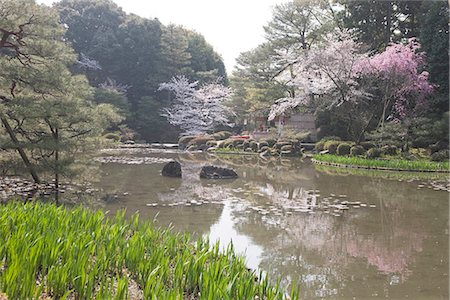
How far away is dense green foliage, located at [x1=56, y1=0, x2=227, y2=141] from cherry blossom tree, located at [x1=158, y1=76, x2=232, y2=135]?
1418mm

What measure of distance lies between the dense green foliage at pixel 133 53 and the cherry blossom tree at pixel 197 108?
4.65 ft

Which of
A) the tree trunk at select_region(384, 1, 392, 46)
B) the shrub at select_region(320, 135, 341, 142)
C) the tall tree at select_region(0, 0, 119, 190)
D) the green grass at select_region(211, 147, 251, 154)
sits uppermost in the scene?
the tree trunk at select_region(384, 1, 392, 46)

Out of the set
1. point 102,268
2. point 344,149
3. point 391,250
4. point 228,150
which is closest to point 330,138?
point 344,149

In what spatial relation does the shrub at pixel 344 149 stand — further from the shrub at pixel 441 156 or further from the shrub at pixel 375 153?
the shrub at pixel 441 156

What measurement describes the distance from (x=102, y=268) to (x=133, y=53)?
117 ft

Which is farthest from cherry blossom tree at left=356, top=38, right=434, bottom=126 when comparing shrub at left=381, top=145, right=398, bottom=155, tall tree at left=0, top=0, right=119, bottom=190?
tall tree at left=0, top=0, right=119, bottom=190

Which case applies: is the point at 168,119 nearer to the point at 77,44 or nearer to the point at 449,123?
the point at 77,44

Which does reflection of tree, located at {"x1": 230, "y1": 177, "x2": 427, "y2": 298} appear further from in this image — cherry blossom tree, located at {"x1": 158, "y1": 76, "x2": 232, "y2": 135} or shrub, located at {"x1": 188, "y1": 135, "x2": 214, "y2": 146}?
cherry blossom tree, located at {"x1": 158, "y1": 76, "x2": 232, "y2": 135}

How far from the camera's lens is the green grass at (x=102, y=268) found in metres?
2.32

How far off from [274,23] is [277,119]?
6384 mm

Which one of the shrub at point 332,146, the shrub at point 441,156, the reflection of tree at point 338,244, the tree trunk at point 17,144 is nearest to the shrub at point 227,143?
the shrub at point 332,146

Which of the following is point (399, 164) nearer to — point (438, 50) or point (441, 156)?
point (441, 156)

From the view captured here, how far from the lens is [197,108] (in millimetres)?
34438

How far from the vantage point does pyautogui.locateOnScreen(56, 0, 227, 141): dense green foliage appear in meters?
35.5
